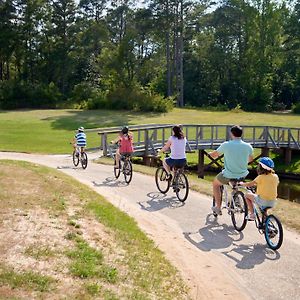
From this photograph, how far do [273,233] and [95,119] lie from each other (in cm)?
3741

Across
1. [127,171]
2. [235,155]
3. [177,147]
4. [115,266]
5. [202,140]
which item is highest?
[235,155]

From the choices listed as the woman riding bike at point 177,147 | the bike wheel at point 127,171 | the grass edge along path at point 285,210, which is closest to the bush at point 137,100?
the bike wheel at point 127,171

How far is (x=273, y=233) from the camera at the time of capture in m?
7.80

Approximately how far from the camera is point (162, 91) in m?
65.8

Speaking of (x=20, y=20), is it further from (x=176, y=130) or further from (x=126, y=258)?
(x=126, y=258)

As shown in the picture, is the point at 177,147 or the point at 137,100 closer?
the point at 177,147

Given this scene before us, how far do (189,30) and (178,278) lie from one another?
207 ft

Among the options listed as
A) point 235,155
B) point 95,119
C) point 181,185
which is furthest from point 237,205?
point 95,119

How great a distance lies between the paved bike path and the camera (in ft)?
20.9

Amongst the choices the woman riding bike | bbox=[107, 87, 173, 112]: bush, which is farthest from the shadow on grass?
the woman riding bike

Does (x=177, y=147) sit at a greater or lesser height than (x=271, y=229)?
greater

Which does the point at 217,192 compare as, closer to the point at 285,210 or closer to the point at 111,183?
the point at 285,210

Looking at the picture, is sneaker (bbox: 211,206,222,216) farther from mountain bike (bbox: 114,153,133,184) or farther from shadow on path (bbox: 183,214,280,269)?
mountain bike (bbox: 114,153,133,184)

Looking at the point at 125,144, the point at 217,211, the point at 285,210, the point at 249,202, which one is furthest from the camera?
the point at 125,144
